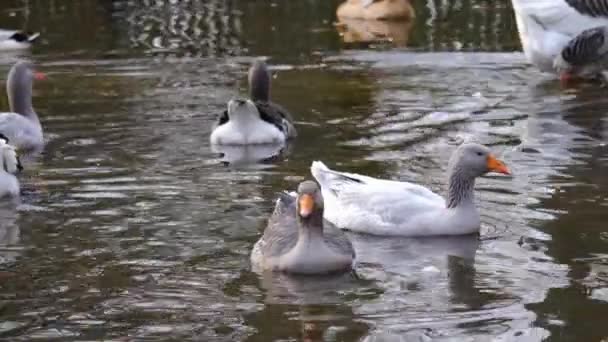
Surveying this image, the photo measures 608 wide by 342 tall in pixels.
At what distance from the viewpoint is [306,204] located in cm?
912

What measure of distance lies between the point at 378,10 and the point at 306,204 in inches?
650

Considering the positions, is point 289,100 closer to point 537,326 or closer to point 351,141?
point 351,141

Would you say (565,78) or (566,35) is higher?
(566,35)

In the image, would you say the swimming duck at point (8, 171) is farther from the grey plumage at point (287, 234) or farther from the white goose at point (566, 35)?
the white goose at point (566, 35)

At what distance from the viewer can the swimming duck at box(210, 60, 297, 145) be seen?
13.7m

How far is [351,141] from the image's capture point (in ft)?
45.0

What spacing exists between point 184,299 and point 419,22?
53.2 feet

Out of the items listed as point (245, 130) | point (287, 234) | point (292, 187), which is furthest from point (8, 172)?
point (287, 234)

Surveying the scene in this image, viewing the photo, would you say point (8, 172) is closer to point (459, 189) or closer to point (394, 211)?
point (394, 211)

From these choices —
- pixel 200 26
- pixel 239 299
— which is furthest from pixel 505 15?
pixel 239 299

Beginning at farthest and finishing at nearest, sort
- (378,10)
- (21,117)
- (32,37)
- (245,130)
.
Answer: (378,10)
(32,37)
(21,117)
(245,130)

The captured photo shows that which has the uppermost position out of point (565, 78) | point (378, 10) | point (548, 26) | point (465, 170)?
point (548, 26)

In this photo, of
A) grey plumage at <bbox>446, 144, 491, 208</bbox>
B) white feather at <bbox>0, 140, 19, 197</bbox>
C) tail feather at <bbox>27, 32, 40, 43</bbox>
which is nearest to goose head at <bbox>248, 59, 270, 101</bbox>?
white feather at <bbox>0, 140, 19, 197</bbox>

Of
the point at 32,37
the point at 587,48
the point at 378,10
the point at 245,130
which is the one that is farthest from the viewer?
the point at 378,10
